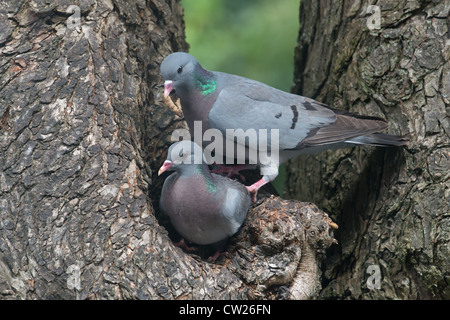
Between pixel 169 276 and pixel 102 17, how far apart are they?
6.31 ft

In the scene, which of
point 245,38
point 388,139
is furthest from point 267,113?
point 245,38

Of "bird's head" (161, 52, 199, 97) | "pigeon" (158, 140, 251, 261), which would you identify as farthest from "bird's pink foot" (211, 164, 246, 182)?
"bird's head" (161, 52, 199, 97)

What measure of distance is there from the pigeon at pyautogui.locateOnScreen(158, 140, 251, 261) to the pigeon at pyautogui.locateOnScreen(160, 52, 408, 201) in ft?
1.42

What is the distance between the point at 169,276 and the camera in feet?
10.8

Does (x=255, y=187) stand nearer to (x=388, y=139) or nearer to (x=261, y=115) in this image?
(x=261, y=115)

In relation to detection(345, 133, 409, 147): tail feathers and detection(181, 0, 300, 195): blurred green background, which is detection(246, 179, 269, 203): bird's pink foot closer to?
detection(345, 133, 409, 147): tail feathers

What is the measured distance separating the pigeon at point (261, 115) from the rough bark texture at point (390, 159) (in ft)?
0.83

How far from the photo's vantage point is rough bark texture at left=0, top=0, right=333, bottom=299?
10.8ft

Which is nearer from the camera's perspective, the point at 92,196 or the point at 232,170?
the point at 92,196

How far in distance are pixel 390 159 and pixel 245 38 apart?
8.56 feet

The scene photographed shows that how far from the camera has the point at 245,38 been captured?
6.12 metres

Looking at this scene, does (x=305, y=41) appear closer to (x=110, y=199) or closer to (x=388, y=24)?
(x=388, y=24)

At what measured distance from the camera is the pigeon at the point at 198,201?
12.2 feet

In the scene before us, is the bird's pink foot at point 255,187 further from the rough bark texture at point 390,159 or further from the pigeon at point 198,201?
the rough bark texture at point 390,159
